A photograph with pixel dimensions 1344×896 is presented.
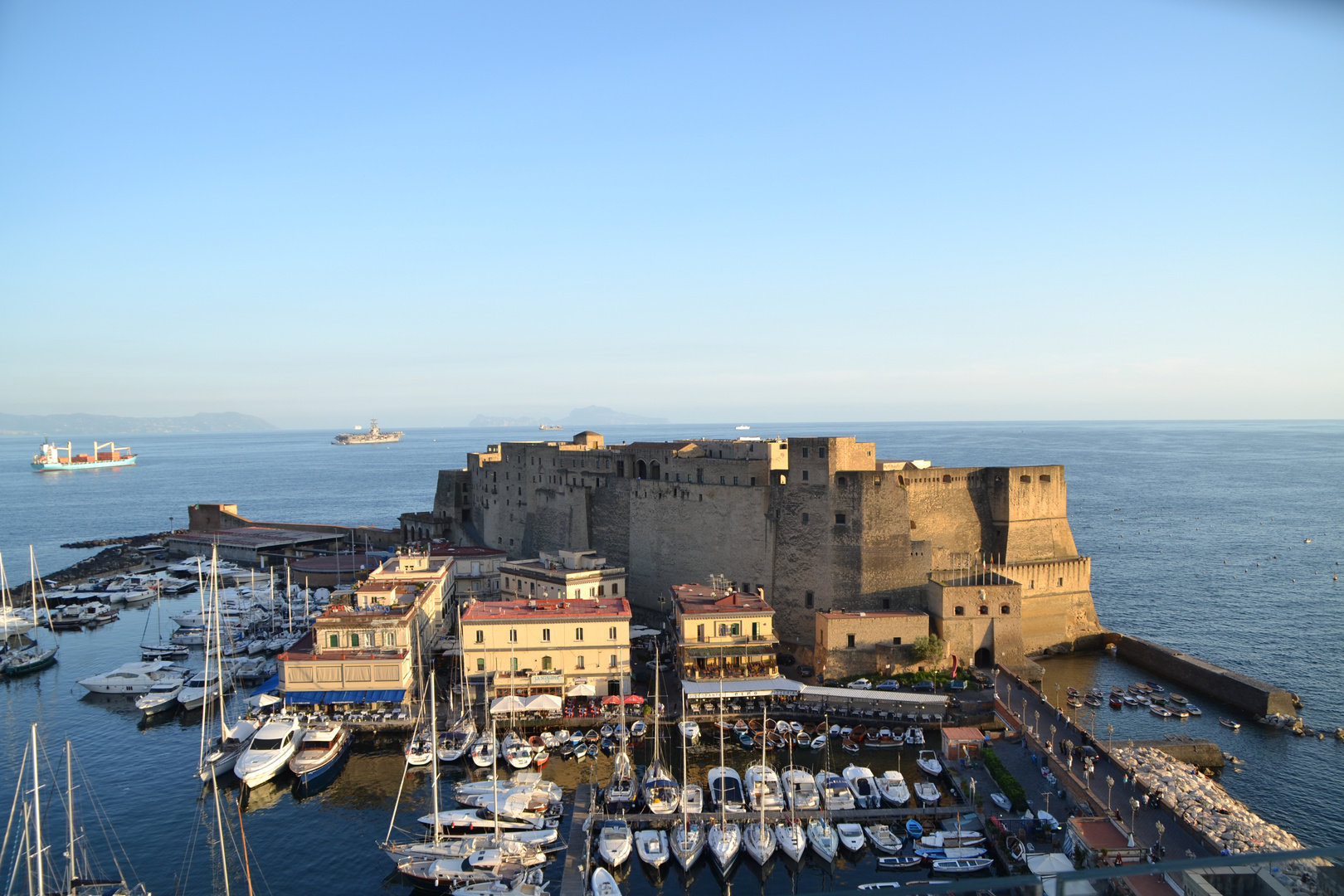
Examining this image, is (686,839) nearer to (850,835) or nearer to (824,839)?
(824,839)

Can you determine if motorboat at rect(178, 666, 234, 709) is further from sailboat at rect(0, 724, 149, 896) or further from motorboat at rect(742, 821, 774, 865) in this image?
motorboat at rect(742, 821, 774, 865)

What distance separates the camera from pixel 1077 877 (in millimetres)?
4902

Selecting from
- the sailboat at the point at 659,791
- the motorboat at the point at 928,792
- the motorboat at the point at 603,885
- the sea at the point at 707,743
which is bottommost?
the sea at the point at 707,743

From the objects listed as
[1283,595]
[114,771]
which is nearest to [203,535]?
[114,771]

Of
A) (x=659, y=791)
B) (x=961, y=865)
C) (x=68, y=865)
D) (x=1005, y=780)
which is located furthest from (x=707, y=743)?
(x=68, y=865)

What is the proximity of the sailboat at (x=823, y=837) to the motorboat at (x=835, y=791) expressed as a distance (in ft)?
2.22

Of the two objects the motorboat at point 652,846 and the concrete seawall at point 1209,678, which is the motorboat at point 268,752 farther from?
the concrete seawall at point 1209,678

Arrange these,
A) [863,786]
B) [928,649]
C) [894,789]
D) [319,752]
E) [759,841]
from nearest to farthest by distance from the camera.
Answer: [759,841] < [894,789] < [863,786] < [319,752] < [928,649]

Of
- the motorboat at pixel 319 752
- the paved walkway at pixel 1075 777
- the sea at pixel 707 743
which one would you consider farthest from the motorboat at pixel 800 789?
the motorboat at pixel 319 752

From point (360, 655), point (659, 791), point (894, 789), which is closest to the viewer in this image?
point (659, 791)

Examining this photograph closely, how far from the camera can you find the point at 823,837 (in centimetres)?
2648

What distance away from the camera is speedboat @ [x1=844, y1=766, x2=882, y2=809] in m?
28.7

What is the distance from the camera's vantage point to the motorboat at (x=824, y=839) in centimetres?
2603

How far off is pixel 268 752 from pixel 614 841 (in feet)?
46.8
